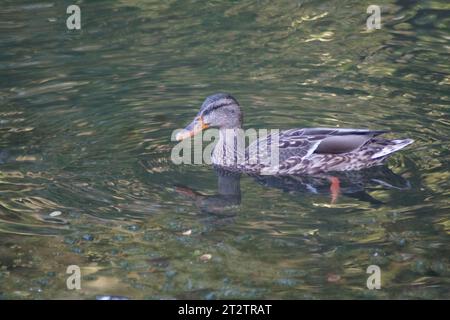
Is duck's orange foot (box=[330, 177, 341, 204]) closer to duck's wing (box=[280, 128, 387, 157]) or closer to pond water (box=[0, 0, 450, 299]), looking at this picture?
pond water (box=[0, 0, 450, 299])

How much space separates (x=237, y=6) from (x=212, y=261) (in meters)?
9.49

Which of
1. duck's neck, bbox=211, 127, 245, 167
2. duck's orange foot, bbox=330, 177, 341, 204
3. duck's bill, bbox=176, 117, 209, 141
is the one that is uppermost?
duck's bill, bbox=176, 117, 209, 141

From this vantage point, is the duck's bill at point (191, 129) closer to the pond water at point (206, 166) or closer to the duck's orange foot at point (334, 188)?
the pond water at point (206, 166)

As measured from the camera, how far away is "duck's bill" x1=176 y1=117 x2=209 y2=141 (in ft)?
36.3

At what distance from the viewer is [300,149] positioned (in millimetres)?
10953

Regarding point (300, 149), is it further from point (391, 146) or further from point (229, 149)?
point (391, 146)

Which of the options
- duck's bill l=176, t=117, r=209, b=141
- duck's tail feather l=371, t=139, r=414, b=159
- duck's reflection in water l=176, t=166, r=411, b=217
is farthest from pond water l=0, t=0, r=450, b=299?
duck's bill l=176, t=117, r=209, b=141

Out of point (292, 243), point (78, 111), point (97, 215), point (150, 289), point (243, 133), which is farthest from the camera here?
point (78, 111)

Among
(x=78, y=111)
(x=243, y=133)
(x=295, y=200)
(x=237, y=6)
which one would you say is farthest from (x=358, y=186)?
(x=237, y=6)

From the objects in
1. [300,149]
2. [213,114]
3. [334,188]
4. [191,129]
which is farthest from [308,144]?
[191,129]

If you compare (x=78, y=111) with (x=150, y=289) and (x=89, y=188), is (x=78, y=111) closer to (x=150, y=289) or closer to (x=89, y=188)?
(x=89, y=188)

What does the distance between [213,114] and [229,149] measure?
0.50 meters

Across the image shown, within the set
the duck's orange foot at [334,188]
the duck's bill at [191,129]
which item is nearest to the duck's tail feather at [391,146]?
the duck's orange foot at [334,188]

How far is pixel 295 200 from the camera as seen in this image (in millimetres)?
9945
